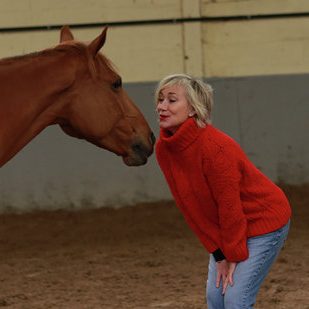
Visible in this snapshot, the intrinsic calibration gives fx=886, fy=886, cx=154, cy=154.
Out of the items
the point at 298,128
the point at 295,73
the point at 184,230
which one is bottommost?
the point at 184,230

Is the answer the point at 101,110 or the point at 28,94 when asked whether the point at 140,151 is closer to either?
the point at 101,110

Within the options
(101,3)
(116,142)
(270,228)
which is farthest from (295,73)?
(270,228)

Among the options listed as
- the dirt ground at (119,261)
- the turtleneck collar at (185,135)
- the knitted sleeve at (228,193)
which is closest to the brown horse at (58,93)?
the turtleneck collar at (185,135)

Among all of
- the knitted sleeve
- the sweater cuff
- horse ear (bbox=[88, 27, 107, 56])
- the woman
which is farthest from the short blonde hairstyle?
horse ear (bbox=[88, 27, 107, 56])

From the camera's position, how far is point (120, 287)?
19.9 feet

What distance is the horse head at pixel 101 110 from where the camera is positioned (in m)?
4.57

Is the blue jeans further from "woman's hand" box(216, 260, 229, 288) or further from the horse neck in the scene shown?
the horse neck

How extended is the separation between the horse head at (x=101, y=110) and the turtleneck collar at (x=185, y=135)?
1.07 m

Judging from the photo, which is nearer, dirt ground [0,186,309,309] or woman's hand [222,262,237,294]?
woman's hand [222,262,237,294]

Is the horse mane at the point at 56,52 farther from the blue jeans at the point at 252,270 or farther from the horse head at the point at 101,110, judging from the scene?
the blue jeans at the point at 252,270

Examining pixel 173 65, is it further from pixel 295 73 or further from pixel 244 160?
pixel 244 160

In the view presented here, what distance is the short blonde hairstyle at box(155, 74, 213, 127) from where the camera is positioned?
361 cm

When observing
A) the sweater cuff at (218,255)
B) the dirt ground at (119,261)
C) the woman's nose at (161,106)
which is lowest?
the dirt ground at (119,261)

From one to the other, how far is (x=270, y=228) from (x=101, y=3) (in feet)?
16.9
